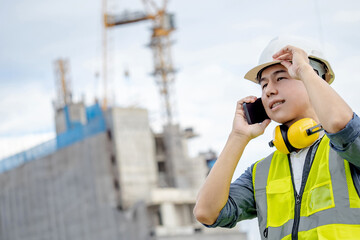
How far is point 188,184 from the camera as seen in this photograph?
54562 millimetres

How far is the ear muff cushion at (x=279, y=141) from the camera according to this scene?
3588 mm

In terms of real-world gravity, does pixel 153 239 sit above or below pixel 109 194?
below

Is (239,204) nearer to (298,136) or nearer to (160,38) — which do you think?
(298,136)

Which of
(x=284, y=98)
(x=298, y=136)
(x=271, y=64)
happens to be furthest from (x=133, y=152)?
(x=298, y=136)

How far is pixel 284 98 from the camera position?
3645 millimetres

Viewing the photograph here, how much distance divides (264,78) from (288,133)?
1.18 feet

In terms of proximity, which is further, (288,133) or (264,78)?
(264,78)

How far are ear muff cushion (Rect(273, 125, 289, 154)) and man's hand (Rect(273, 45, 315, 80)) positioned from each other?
0.97 ft

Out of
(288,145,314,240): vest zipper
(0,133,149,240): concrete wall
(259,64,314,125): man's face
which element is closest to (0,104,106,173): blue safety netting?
(0,133,149,240): concrete wall

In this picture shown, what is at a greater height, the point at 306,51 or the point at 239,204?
the point at 306,51

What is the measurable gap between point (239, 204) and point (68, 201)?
51091 millimetres

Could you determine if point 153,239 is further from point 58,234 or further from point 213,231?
point 58,234

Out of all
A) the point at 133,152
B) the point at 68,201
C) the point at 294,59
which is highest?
the point at 133,152

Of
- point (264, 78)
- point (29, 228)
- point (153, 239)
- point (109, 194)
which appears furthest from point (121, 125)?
point (264, 78)
